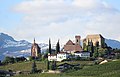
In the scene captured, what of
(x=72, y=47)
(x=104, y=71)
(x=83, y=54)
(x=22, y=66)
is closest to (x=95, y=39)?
(x=72, y=47)

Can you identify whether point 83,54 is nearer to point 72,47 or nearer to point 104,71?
point 72,47

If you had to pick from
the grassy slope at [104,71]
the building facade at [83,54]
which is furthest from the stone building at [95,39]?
the grassy slope at [104,71]

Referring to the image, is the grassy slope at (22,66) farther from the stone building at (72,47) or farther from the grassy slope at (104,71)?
the grassy slope at (104,71)

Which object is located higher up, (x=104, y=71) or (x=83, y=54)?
(x=83, y=54)

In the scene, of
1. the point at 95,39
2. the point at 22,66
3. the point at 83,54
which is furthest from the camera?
the point at 95,39

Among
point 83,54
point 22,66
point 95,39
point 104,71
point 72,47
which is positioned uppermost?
point 95,39

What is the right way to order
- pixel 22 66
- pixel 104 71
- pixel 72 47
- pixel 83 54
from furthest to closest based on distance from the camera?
1. pixel 72 47
2. pixel 83 54
3. pixel 22 66
4. pixel 104 71

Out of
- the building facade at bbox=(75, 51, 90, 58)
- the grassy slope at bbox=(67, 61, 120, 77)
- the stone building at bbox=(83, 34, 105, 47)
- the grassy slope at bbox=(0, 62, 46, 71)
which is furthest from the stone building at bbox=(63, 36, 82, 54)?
the grassy slope at bbox=(67, 61, 120, 77)

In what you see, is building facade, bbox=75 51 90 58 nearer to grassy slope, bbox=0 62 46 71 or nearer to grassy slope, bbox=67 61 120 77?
grassy slope, bbox=0 62 46 71

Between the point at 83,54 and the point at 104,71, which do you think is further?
the point at 83,54

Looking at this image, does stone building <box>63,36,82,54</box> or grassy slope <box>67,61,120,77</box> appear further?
stone building <box>63,36,82,54</box>

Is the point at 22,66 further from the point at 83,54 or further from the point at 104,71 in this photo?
the point at 104,71

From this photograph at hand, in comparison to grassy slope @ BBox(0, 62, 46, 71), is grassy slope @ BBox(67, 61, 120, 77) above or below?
below

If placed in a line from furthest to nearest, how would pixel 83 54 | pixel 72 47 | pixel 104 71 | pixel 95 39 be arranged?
pixel 95 39 → pixel 72 47 → pixel 83 54 → pixel 104 71
